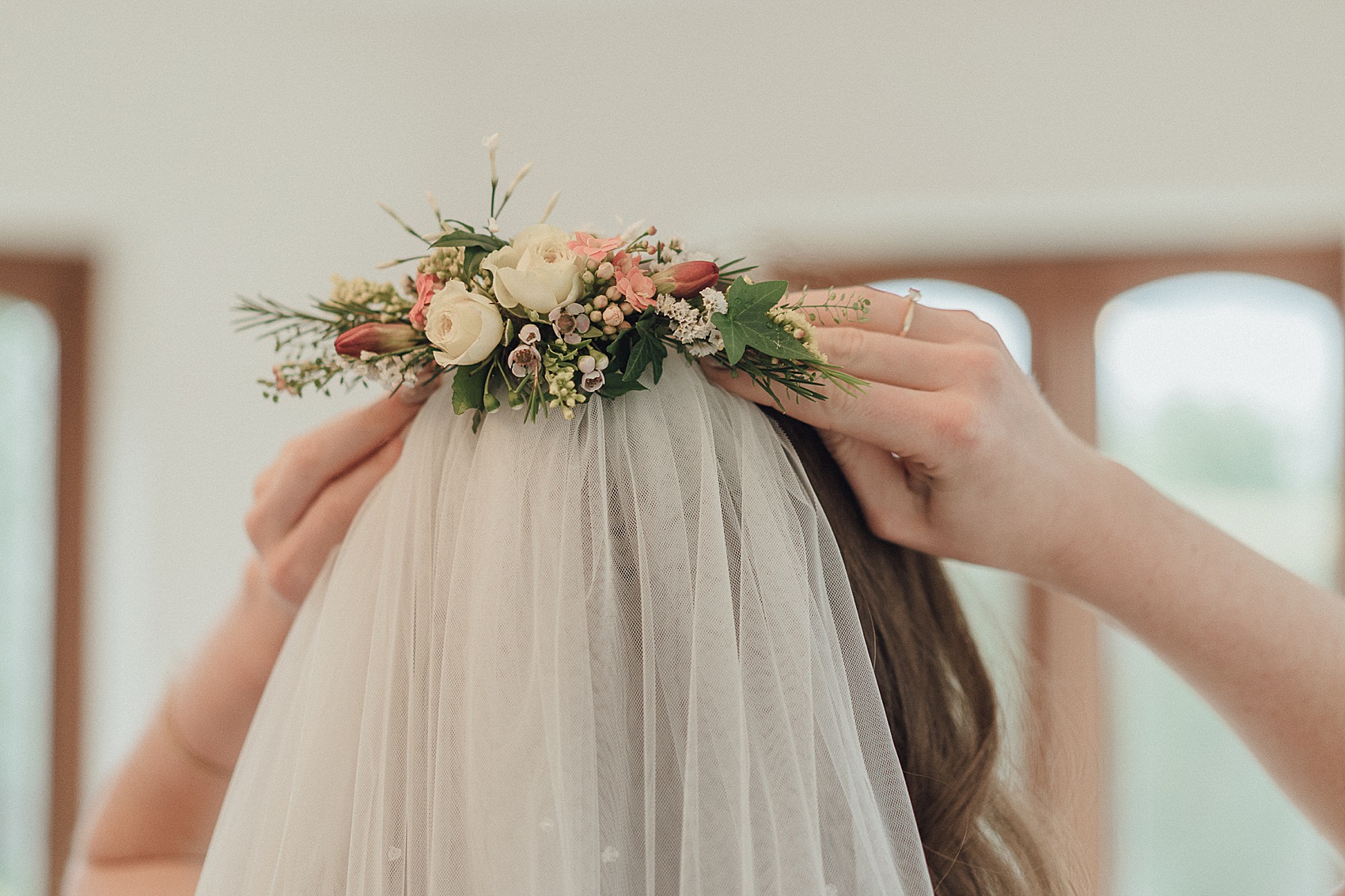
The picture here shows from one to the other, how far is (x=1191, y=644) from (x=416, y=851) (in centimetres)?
60

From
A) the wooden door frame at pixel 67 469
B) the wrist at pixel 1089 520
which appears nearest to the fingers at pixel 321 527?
the wrist at pixel 1089 520

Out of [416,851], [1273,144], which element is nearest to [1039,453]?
[416,851]

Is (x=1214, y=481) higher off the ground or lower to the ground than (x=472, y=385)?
lower

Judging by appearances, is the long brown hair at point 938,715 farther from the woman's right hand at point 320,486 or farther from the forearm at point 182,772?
the forearm at point 182,772

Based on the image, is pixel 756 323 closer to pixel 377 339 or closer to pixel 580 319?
pixel 580 319

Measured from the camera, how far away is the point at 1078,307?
104 inches

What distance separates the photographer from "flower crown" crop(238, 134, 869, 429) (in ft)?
1.93

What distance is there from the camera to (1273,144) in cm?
246

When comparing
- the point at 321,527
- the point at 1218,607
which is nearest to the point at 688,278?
the point at 321,527

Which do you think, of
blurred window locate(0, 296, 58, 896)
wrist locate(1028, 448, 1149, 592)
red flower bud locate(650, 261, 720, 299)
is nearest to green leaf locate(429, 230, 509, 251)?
red flower bud locate(650, 261, 720, 299)

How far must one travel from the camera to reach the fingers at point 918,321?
680 millimetres

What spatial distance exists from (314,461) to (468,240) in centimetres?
24

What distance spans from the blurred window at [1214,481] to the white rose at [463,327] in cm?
246

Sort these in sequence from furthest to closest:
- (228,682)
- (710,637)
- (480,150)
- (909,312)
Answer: (480,150), (228,682), (909,312), (710,637)
